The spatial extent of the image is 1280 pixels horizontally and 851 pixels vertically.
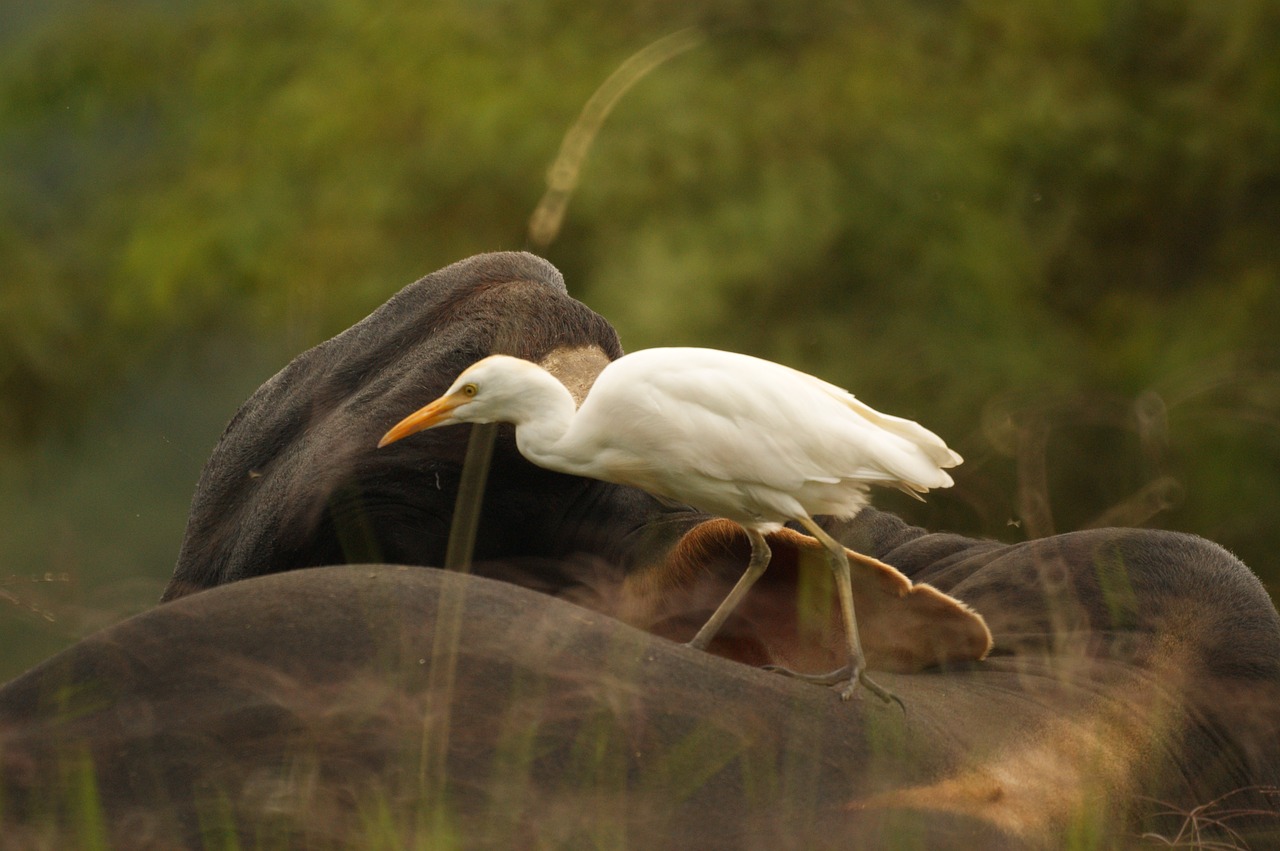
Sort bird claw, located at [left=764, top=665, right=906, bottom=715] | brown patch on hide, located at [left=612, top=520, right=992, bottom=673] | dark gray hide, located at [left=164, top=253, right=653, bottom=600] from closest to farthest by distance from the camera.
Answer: bird claw, located at [left=764, top=665, right=906, bottom=715] < brown patch on hide, located at [left=612, top=520, right=992, bottom=673] < dark gray hide, located at [left=164, top=253, right=653, bottom=600]

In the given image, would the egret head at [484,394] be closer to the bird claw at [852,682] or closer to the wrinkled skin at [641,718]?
the wrinkled skin at [641,718]

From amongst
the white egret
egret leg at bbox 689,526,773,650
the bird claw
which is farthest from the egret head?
the bird claw

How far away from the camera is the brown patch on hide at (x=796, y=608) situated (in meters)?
1.98

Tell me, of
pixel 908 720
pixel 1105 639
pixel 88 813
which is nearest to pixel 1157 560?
pixel 1105 639

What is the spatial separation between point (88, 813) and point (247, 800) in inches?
5.0

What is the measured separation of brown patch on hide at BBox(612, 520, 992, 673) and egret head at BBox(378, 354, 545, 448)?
1.17 ft

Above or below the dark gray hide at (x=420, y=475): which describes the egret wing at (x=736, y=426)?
above

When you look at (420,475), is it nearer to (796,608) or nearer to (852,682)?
(796,608)

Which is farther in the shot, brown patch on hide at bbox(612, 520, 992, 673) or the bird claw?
brown patch on hide at bbox(612, 520, 992, 673)

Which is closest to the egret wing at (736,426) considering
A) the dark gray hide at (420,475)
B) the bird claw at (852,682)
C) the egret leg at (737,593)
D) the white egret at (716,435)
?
the white egret at (716,435)

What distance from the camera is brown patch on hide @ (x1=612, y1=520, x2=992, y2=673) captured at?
1982 mm

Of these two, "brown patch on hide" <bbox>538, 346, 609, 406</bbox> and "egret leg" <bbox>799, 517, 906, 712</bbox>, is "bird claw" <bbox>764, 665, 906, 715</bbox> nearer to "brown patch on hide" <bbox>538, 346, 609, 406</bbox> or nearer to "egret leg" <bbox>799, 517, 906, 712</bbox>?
"egret leg" <bbox>799, 517, 906, 712</bbox>

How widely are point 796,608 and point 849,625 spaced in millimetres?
280

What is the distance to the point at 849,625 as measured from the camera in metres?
1.85
